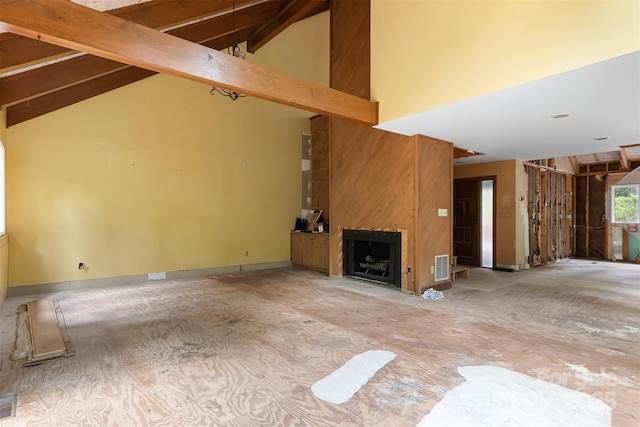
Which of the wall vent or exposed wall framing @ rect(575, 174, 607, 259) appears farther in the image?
exposed wall framing @ rect(575, 174, 607, 259)

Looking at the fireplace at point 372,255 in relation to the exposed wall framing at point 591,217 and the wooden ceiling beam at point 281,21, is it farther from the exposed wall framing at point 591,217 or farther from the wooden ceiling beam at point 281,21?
the exposed wall framing at point 591,217

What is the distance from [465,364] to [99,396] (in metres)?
2.82

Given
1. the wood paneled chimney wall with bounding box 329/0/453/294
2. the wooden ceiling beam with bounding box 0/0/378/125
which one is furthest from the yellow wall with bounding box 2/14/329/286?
the wooden ceiling beam with bounding box 0/0/378/125

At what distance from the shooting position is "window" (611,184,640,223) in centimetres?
925

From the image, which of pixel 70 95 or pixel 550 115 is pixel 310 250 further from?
pixel 70 95

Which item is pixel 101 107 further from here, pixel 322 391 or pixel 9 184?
pixel 322 391

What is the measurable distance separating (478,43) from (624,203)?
31.3ft

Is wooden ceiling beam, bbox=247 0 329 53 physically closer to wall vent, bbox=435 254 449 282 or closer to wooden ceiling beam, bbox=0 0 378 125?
wooden ceiling beam, bbox=0 0 378 125

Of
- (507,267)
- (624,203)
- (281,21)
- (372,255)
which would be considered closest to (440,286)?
(372,255)

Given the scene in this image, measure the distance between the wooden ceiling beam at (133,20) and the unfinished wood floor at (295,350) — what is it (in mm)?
2899

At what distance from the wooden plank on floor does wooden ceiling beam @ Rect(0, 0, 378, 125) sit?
262 cm

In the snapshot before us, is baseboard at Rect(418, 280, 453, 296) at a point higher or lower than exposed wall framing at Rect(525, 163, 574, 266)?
lower

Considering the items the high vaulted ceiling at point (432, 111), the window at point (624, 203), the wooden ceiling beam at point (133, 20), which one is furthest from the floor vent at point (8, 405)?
the window at point (624, 203)

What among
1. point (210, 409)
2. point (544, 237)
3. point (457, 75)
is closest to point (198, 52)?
point (457, 75)
